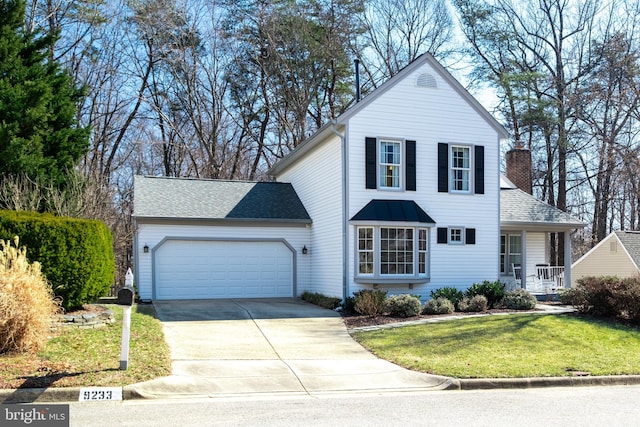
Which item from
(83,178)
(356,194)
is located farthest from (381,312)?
(83,178)

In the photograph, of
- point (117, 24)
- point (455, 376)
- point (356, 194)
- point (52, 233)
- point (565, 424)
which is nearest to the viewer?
point (565, 424)

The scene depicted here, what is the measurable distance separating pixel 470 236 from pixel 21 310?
14.3 meters

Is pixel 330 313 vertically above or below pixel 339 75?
below

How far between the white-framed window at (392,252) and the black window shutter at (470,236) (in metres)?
1.57

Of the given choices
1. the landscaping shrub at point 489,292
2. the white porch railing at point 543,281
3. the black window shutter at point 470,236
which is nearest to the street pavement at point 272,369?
the landscaping shrub at point 489,292

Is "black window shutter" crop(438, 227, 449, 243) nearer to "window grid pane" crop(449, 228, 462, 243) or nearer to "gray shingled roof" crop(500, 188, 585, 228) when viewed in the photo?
"window grid pane" crop(449, 228, 462, 243)

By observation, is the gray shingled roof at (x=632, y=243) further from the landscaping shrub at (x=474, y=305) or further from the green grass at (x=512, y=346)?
the green grass at (x=512, y=346)

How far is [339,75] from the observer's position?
1353 inches

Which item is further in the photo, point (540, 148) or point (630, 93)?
point (540, 148)

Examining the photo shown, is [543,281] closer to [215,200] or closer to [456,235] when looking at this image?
[456,235]

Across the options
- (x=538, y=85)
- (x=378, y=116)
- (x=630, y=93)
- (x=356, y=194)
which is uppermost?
(x=538, y=85)

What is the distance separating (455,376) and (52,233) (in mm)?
8619

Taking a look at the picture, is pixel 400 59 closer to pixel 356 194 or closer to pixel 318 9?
pixel 318 9

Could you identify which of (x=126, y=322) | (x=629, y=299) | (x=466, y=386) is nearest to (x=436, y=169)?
(x=629, y=299)
